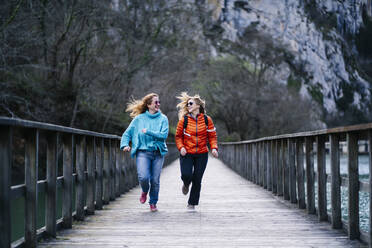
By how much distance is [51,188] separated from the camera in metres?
4.94

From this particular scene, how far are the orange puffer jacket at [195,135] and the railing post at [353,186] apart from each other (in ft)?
8.44

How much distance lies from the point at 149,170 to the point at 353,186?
10.1ft

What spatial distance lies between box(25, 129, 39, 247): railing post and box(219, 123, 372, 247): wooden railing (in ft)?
8.78

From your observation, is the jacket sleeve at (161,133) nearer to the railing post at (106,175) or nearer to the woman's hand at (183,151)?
Answer: the woman's hand at (183,151)

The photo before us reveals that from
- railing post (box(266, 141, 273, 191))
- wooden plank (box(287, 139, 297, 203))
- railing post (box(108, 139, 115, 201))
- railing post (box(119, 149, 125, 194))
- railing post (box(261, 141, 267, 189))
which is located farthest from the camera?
railing post (box(261, 141, 267, 189))

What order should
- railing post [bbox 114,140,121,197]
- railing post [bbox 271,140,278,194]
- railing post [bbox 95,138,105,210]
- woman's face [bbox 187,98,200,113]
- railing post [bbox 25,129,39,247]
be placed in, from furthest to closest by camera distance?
railing post [bbox 271,140,278,194] → railing post [bbox 114,140,121,197] → railing post [bbox 95,138,105,210] → woman's face [bbox 187,98,200,113] → railing post [bbox 25,129,39,247]

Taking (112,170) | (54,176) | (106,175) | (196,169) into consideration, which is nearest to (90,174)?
(106,175)

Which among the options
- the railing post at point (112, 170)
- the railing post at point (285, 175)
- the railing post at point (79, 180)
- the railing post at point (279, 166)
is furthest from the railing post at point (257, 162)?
the railing post at point (79, 180)

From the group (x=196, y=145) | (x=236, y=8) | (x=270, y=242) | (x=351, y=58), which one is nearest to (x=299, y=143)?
(x=196, y=145)

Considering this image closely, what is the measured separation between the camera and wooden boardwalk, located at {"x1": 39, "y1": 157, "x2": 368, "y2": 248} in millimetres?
4746

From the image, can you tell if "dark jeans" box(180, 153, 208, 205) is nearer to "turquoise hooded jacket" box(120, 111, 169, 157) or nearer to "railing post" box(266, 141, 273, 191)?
"turquoise hooded jacket" box(120, 111, 169, 157)

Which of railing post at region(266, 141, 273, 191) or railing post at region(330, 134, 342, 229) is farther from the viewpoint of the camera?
railing post at region(266, 141, 273, 191)

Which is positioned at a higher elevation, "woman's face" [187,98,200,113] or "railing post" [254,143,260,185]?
"woman's face" [187,98,200,113]

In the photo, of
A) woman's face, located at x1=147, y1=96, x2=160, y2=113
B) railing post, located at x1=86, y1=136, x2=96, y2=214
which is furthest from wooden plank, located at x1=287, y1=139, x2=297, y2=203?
railing post, located at x1=86, y1=136, x2=96, y2=214
